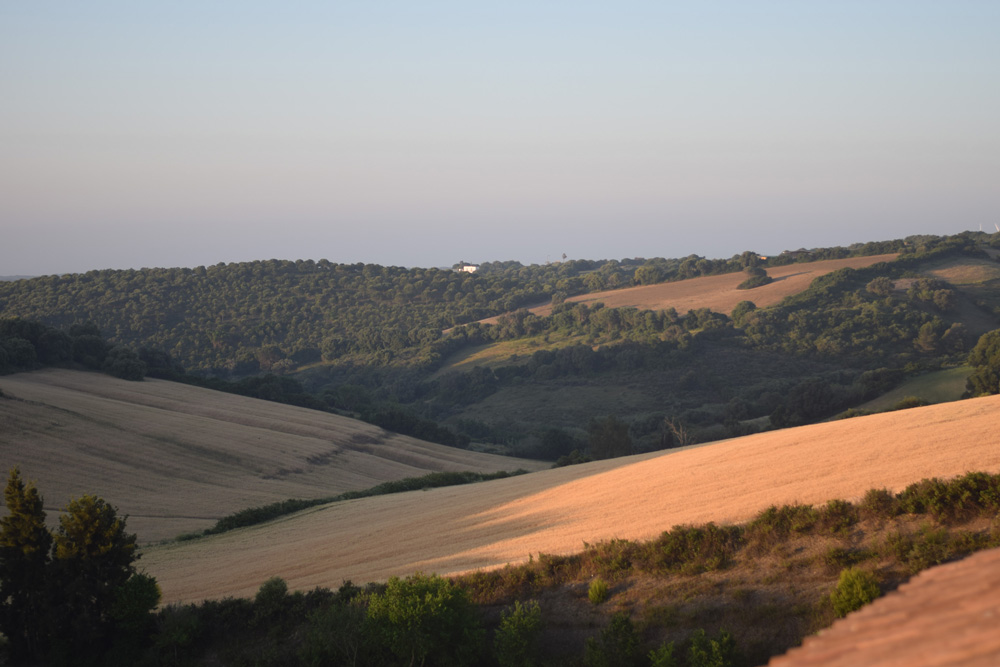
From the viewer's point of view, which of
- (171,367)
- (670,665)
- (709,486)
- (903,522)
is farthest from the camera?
(171,367)

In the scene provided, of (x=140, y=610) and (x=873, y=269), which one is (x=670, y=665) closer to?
(x=140, y=610)

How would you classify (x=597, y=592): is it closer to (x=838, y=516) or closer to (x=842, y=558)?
(x=842, y=558)

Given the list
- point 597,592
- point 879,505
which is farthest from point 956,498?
point 597,592

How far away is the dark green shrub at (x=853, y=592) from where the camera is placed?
412 inches

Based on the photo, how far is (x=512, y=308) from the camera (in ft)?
477

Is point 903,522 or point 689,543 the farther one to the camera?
point 689,543

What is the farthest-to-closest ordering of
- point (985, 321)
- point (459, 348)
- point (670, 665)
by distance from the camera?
point (459, 348) → point (985, 321) → point (670, 665)

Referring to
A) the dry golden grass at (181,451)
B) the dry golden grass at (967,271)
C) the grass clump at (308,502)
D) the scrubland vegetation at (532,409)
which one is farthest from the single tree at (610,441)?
the dry golden grass at (967,271)

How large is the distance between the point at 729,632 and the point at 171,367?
244 feet

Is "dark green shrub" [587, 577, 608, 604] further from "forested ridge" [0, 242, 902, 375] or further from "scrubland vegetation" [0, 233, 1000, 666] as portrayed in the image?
"forested ridge" [0, 242, 902, 375]

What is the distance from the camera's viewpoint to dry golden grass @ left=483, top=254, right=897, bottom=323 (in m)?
117

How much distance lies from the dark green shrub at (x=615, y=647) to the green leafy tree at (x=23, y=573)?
35.9 ft

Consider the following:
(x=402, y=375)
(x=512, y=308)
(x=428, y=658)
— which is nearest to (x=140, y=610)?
(x=428, y=658)

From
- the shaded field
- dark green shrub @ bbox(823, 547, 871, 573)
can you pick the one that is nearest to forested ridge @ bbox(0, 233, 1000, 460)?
the shaded field
